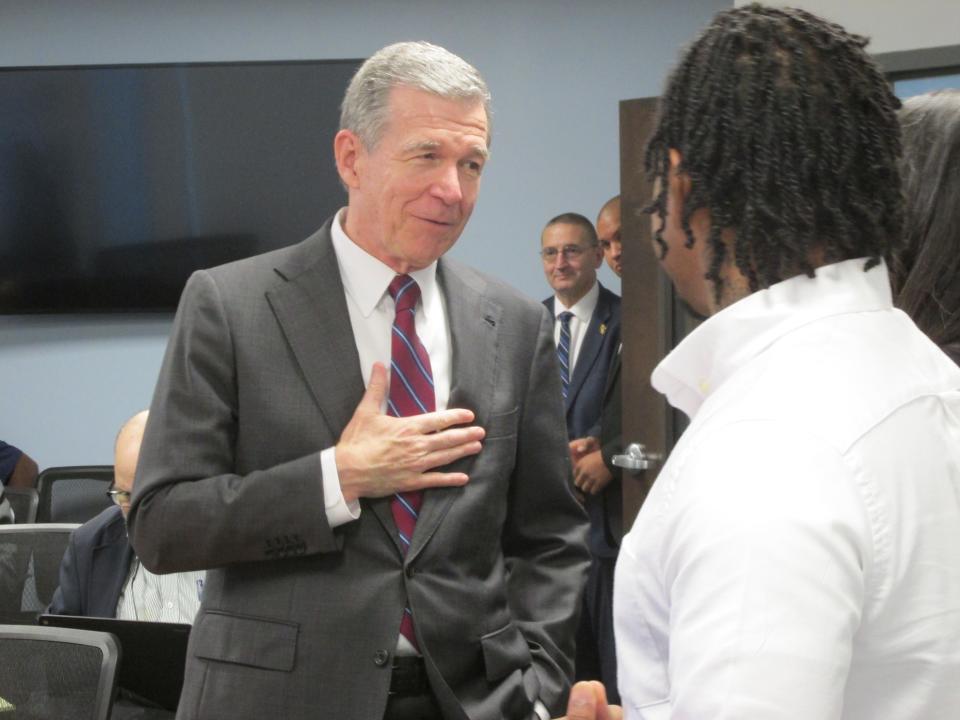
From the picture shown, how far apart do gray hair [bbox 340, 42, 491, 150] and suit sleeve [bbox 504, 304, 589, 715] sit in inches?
14.9

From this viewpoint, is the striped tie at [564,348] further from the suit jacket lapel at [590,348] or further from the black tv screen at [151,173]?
the black tv screen at [151,173]

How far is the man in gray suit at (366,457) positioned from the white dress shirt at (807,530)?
657mm

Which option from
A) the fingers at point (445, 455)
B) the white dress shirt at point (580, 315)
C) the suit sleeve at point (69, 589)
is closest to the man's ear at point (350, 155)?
the fingers at point (445, 455)

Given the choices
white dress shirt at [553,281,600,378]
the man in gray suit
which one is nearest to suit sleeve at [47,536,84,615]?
Answer: the man in gray suit

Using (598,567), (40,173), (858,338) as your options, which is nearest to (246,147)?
(40,173)

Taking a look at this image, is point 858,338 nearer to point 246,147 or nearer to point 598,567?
point 598,567

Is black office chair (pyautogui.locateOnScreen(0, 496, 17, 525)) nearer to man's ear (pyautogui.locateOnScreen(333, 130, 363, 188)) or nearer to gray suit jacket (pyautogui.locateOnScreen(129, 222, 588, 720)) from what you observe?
gray suit jacket (pyautogui.locateOnScreen(129, 222, 588, 720))

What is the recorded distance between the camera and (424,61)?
5.40 feet

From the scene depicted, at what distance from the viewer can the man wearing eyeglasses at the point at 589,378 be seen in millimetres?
3492

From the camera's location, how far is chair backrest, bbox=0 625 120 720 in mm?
1997

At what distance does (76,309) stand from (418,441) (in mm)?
4050

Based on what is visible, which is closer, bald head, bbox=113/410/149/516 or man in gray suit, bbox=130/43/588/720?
man in gray suit, bbox=130/43/588/720

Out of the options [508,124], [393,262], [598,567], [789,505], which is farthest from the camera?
[508,124]

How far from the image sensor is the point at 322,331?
1.61 m
